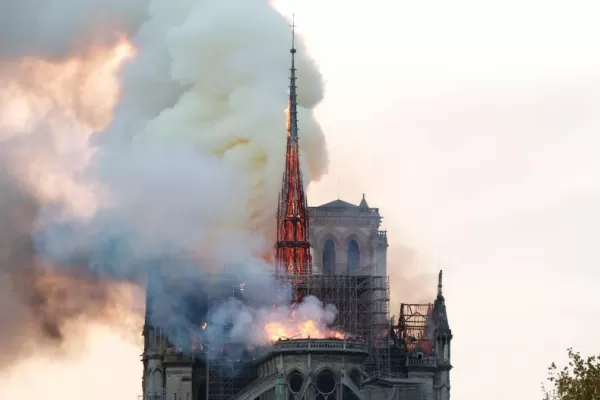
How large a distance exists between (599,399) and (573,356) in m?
3.26

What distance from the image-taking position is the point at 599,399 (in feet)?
490

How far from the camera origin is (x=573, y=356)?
15025 centimetres

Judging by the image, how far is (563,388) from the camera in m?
152

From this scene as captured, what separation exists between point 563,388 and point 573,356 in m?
A: 2.70

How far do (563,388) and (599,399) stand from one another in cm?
318
